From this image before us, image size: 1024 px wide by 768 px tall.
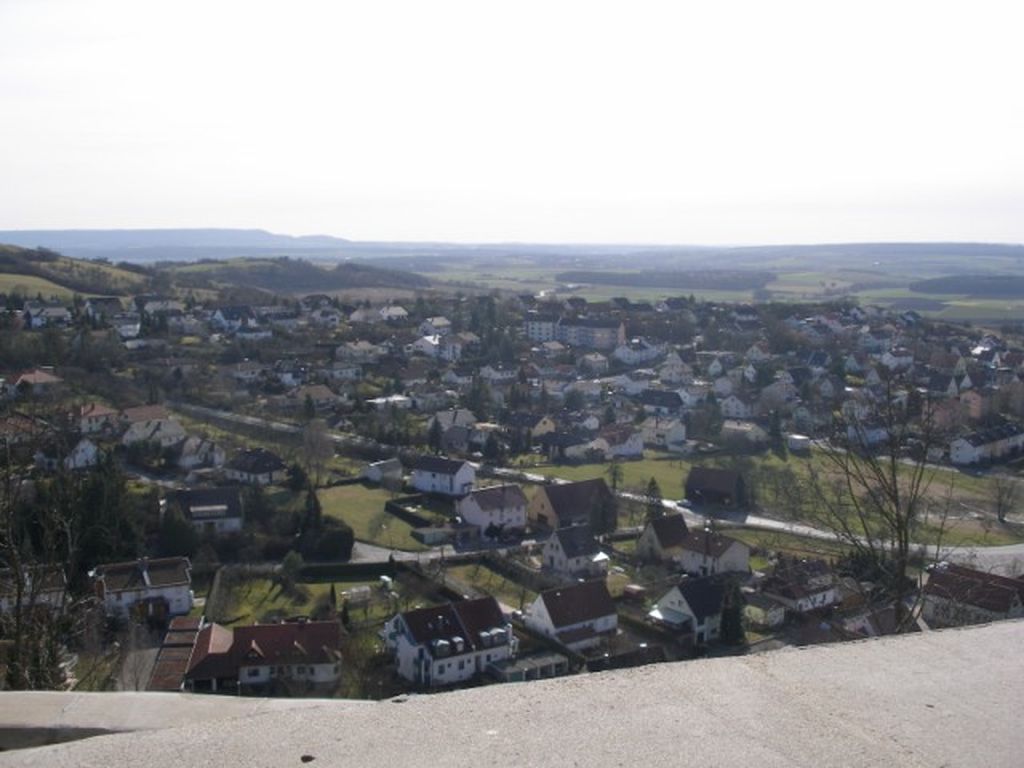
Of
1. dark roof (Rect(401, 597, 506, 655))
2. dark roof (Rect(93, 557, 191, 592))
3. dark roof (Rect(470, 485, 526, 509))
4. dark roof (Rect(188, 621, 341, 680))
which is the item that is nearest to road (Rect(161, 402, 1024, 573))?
dark roof (Rect(470, 485, 526, 509))

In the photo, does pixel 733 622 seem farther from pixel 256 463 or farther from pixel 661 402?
pixel 661 402

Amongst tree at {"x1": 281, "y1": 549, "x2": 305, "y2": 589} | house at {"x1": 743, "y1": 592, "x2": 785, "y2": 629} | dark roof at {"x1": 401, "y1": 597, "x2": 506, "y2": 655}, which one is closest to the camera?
dark roof at {"x1": 401, "y1": 597, "x2": 506, "y2": 655}

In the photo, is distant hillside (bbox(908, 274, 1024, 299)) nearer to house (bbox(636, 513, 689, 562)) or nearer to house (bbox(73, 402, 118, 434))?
house (bbox(636, 513, 689, 562))

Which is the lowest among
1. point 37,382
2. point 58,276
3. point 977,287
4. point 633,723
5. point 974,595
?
point 974,595

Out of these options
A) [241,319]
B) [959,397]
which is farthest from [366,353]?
[959,397]

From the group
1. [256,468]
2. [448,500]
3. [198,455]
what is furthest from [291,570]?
[198,455]

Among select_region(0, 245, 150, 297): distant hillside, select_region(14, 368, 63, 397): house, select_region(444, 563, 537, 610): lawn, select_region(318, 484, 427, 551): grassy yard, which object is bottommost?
select_region(444, 563, 537, 610): lawn

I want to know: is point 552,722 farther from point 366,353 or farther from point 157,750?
point 366,353
